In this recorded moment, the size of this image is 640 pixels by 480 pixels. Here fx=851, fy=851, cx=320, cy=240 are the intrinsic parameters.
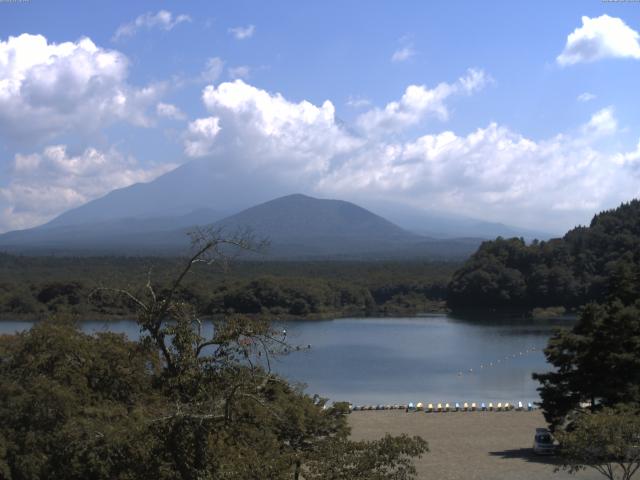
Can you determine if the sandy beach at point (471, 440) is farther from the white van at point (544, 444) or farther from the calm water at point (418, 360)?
the calm water at point (418, 360)

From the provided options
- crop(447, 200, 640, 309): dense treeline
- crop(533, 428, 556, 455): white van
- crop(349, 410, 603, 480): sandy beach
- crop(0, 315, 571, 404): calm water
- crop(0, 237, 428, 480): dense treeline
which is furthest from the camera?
crop(447, 200, 640, 309): dense treeline

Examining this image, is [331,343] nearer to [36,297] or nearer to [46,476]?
[36,297]

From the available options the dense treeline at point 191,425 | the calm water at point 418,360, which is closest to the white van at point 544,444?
the calm water at point 418,360

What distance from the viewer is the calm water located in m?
26.6

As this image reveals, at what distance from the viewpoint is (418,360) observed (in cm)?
3388

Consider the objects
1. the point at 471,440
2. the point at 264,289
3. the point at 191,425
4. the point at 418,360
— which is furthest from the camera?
the point at 264,289

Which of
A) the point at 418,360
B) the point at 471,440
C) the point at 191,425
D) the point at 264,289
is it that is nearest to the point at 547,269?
the point at 264,289

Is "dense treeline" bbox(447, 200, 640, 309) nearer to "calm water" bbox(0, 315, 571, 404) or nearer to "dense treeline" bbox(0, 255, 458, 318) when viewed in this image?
"dense treeline" bbox(0, 255, 458, 318)

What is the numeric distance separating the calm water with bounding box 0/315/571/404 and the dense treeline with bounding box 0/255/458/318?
3731 mm

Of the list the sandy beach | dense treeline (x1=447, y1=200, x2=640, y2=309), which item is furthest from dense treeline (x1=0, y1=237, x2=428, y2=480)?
dense treeline (x1=447, y1=200, x2=640, y2=309)

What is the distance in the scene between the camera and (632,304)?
1617cm

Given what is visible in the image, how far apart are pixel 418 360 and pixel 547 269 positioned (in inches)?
972

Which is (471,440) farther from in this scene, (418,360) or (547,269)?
(547,269)

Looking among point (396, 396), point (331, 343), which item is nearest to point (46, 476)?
point (396, 396)
